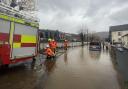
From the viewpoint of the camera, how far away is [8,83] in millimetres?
8984

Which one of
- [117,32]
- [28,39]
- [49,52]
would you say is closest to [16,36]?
[28,39]

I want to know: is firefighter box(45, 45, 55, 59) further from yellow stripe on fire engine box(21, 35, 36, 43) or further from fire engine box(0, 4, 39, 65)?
yellow stripe on fire engine box(21, 35, 36, 43)

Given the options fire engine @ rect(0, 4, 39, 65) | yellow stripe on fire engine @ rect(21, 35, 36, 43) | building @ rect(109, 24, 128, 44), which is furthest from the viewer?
Result: building @ rect(109, 24, 128, 44)

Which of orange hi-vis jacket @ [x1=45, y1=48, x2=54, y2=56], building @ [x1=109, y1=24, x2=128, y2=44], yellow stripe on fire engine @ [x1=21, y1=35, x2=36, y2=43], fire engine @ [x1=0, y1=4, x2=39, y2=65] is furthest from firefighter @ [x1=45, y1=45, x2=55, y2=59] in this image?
building @ [x1=109, y1=24, x2=128, y2=44]

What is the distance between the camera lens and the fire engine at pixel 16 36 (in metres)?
10.0

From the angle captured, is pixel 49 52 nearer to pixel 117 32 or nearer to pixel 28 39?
pixel 28 39

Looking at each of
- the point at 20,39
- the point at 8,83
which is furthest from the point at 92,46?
the point at 8,83

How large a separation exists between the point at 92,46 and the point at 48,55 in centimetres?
2125

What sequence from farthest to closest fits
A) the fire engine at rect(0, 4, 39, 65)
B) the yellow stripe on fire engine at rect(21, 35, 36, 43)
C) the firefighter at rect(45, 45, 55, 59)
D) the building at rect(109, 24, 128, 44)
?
1. the building at rect(109, 24, 128, 44)
2. the firefighter at rect(45, 45, 55, 59)
3. the yellow stripe on fire engine at rect(21, 35, 36, 43)
4. the fire engine at rect(0, 4, 39, 65)

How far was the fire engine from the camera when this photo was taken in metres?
10.0

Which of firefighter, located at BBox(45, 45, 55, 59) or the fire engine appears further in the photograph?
firefighter, located at BBox(45, 45, 55, 59)

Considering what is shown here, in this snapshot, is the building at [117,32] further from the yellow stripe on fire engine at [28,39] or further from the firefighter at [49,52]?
the yellow stripe on fire engine at [28,39]

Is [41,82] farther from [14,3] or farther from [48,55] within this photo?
[14,3]

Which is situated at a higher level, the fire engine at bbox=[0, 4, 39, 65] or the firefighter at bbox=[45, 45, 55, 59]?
the fire engine at bbox=[0, 4, 39, 65]
